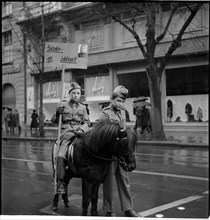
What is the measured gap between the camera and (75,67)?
2990 mm

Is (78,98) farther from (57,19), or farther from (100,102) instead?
(57,19)

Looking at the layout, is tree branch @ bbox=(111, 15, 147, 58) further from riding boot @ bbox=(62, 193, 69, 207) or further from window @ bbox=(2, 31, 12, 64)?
riding boot @ bbox=(62, 193, 69, 207)

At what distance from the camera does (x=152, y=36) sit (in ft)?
11.2

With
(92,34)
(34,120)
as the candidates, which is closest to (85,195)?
(34,120)

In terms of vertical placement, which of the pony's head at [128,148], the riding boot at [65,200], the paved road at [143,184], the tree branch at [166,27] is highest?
the tree branch at [166,27]

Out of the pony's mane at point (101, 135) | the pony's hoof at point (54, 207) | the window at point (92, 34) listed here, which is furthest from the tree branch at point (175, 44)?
the pony's hoof at point (54, 207)

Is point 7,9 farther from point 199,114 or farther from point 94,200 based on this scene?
point 199,114

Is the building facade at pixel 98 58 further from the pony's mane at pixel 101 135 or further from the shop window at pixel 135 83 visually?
the pony's mane at pixel 101 135

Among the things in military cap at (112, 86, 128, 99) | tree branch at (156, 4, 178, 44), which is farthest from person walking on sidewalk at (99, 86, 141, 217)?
tree branch at (156, 4, 178, 44)

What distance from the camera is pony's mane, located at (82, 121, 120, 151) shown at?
309cm

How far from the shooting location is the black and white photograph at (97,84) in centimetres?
308

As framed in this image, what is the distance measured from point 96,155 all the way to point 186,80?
58.1 inches

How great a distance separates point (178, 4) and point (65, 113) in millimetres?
1619

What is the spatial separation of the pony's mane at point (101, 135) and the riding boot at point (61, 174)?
0.90 ft
